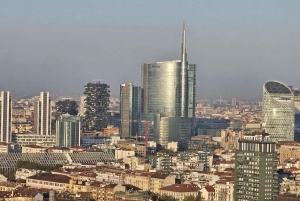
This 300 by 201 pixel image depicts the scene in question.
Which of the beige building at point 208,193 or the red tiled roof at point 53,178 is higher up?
the red tiled roof at point 53,178

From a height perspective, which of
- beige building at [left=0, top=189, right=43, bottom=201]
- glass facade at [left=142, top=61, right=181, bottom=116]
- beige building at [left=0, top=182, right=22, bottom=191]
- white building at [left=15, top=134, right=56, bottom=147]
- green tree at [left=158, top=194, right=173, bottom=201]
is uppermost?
glass facade at [left=142, top=61, right=181, bottom=116]

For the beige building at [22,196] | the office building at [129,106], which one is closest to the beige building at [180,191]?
the beige building at [22,196]

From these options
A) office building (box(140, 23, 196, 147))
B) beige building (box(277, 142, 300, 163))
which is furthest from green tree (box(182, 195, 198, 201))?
office building (box(140, 23, 196, 147))

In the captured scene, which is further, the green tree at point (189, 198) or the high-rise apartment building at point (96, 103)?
the high-rise apartment building at point (96, 103)

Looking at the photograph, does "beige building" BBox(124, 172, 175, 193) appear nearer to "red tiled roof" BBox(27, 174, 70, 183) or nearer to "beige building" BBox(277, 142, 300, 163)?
"red tiled roof" BBox(27, 174, 70, 183)

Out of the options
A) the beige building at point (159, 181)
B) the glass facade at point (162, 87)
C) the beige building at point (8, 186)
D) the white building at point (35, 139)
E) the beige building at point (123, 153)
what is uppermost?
the glass facade at point (162, 87)

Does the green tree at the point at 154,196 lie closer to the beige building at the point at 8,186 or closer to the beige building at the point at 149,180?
the beige building at the point at 149,180

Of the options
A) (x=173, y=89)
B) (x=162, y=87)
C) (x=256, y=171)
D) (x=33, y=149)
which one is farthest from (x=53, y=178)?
(x=162, y=87)

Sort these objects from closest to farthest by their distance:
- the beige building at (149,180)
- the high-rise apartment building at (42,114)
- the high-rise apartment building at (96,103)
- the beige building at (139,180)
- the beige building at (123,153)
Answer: the beige building at (149,180)
the beige building at (139,180)
the beige building at (123,153)
the high-rise apartment building at (42,114)
the high-rise apartment building at (96,103)
